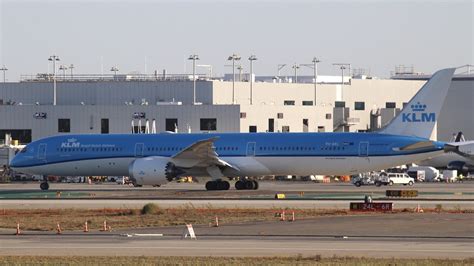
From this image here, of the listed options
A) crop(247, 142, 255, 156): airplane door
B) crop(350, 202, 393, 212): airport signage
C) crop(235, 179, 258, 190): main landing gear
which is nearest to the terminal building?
crop(235, 179, 258, 190): main landing gear

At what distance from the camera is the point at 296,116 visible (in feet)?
366

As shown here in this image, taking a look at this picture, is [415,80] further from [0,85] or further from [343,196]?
[343,196]

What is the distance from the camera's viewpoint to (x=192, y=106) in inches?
4082

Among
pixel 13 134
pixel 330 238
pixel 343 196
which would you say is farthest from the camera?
pixel 13 134

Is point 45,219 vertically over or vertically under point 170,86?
under

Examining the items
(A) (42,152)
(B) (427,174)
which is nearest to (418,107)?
(A) (42,152)

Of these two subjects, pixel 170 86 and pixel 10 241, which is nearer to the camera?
pixel 10 241

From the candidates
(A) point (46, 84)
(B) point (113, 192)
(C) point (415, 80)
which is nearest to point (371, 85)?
(C) point (415, 80)

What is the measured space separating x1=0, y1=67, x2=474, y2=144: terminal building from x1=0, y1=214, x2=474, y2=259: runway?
5783cm

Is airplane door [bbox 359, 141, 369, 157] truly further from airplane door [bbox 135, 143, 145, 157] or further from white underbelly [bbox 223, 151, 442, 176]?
airplane door [bbox 135, 143, 145, 157]

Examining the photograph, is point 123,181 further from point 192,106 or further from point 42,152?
point 192,106

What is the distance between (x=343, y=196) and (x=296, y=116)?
1888 inches

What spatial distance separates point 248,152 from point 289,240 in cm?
3282

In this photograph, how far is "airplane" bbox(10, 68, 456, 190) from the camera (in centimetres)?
6712
